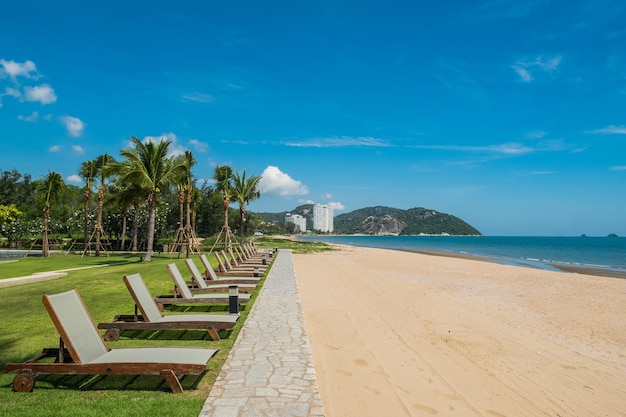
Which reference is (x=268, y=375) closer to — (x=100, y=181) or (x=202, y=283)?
(x=202, y=283)

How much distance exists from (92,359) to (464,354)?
5.14 metres

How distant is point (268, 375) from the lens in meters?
4.53

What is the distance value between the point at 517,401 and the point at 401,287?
32.9 feet

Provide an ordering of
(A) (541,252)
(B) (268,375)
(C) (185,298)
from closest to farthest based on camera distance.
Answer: (B) (268,375) < (C) (185,298) < (A) (541,252)

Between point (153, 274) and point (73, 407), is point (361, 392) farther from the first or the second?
point (153, 274)

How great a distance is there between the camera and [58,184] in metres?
23.9

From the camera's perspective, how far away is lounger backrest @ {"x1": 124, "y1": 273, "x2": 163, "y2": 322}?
6.17 m

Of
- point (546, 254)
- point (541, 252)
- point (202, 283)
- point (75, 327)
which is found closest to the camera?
point (75, 327)

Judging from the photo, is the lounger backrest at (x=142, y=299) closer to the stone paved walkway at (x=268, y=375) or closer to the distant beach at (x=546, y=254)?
the stone paved walkway at (x=268, y=375)

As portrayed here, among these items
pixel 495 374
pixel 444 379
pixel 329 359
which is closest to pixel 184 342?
pixel 329 359

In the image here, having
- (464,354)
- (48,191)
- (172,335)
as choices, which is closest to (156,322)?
(172,335)

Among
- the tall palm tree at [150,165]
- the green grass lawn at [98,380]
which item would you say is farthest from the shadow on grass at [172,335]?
the tall palm tree at [150,165]

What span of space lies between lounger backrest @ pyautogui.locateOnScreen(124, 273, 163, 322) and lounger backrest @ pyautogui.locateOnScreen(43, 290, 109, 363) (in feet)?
4.77

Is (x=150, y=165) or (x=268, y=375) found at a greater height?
(x=150, y=165)
